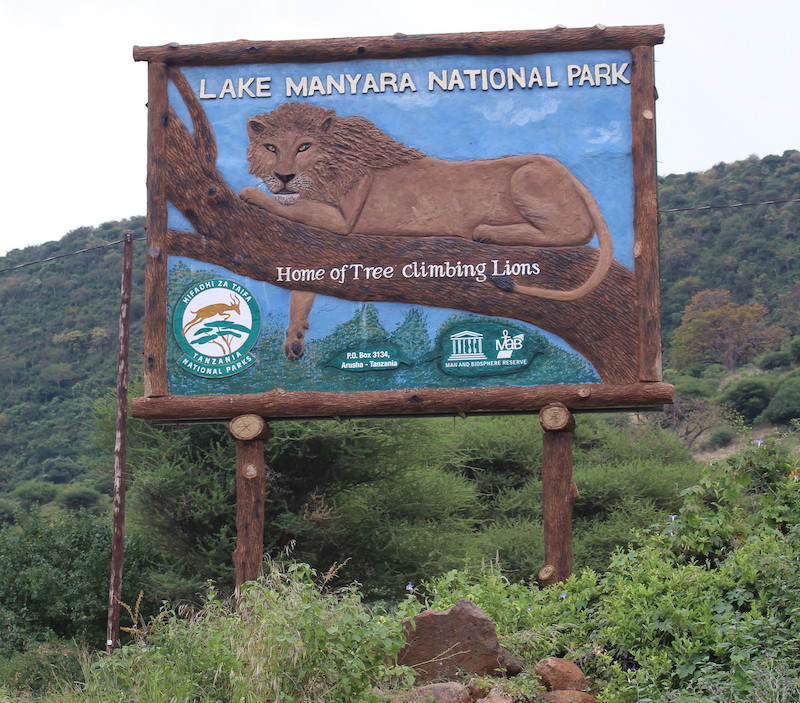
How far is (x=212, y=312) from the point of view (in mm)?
11414

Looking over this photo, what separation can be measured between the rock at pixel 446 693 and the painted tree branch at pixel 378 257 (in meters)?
4.11

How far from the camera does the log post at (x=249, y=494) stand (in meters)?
10.8

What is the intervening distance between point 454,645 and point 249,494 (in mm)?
3492

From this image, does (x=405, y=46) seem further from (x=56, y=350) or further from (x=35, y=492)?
(x=56, y=350)

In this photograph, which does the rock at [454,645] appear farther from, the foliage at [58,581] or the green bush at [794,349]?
the green bush at [794,349]

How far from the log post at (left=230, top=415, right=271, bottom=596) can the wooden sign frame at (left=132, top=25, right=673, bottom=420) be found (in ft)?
0.53

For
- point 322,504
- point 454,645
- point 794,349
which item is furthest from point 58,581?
point 794,349

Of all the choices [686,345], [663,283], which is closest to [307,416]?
[686,345]

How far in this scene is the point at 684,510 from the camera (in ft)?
30.1

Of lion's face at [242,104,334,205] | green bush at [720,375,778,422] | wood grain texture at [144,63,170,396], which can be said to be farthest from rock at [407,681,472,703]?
green bush at [720,375,778,422]

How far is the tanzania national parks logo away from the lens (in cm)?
1127

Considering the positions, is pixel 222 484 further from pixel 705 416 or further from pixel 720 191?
pixel 720 191

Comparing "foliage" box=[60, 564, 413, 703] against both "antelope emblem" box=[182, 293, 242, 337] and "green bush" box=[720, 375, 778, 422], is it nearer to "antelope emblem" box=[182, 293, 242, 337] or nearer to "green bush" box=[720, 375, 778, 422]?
"antelope emblem" box=[182, 293, 242, 337]

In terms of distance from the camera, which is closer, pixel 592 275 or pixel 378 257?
pixel 592 275
